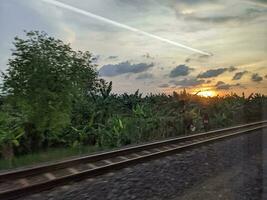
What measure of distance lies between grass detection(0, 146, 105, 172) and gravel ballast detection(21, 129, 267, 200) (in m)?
3.44

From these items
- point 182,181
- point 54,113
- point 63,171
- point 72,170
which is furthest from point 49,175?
point 54,113

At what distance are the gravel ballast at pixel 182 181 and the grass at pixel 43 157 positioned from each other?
3.44 metres

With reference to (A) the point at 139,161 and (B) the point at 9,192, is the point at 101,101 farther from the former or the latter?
(B) the point at 9,192

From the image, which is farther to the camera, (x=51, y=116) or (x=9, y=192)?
(x=51, y=116)

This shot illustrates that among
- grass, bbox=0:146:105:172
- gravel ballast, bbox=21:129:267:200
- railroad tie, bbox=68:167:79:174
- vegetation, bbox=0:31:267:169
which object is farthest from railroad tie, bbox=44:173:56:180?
vegetation, bbox=0:31:267:169

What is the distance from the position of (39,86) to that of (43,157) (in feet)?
8.65

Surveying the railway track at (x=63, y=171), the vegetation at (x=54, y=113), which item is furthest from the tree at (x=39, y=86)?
the railway track at (x=63, y=171)

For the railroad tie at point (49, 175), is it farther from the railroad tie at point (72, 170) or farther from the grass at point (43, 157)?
the grass at point (43, 157)

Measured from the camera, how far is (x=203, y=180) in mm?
8391

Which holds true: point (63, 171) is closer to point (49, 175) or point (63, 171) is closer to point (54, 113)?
point (49, 175)

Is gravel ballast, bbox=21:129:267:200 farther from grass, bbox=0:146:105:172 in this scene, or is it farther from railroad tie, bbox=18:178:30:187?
grass, bbox=0:146:105:172

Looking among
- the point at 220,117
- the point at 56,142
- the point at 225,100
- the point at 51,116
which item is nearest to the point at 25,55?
the point at 51,116

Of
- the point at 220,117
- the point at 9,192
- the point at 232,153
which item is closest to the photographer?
the point at 9,192

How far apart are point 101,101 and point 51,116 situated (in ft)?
15.9
